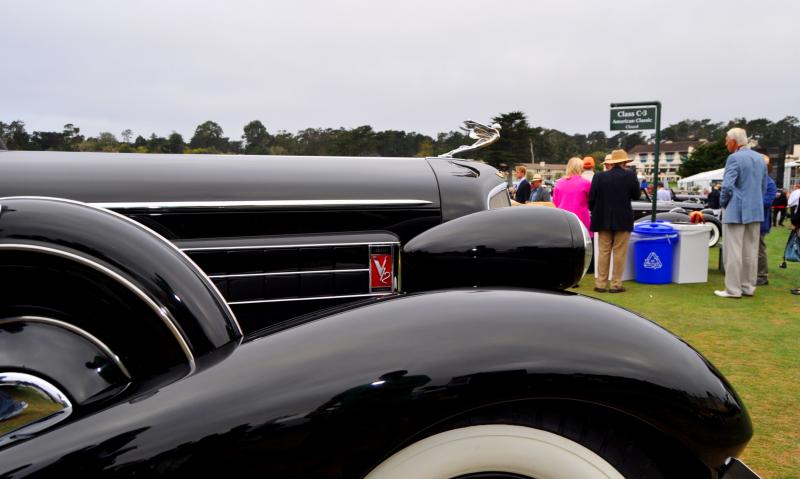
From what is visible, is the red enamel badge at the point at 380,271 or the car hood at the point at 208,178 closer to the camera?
the car hood at the point at 208,178

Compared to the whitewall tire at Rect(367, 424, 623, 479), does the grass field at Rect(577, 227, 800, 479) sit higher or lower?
lower

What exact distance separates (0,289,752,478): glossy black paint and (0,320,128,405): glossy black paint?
0.22m

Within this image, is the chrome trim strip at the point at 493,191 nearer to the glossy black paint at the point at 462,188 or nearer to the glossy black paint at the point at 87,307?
the glossy black paint at the point at 462,188

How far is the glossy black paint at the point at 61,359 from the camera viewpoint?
1.17 m

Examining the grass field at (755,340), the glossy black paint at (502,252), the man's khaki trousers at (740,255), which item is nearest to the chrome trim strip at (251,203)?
the glossy black paint at (502,252)

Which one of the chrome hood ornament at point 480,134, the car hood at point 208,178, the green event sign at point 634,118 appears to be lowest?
the car hood at point 208,178

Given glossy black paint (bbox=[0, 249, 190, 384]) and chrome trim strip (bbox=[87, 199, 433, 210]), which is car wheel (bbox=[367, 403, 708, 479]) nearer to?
glossy black paint (bbox=[0, 249, 190, 384])

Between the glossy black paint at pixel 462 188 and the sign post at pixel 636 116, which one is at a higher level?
the sign post at pixel 636 116

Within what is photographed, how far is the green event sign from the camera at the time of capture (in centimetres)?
845

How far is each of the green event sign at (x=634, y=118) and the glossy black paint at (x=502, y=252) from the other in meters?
7.83

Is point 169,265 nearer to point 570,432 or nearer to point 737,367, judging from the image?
point 570,432

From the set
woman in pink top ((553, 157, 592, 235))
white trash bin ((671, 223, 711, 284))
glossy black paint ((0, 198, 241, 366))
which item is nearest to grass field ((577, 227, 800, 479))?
white trash bin ((671, 223, 711, 284))

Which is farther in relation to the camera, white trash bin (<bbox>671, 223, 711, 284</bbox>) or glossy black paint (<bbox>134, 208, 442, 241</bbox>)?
white trash bin (<bbox>671, 223, 711, 284</bbox>)

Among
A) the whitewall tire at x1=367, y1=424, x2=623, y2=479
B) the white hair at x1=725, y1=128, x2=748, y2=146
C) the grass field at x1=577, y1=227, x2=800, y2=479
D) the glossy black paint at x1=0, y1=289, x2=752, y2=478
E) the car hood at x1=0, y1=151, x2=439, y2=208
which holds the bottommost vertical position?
the grass field at x1=577, y1=227, x2=800, y2=479
